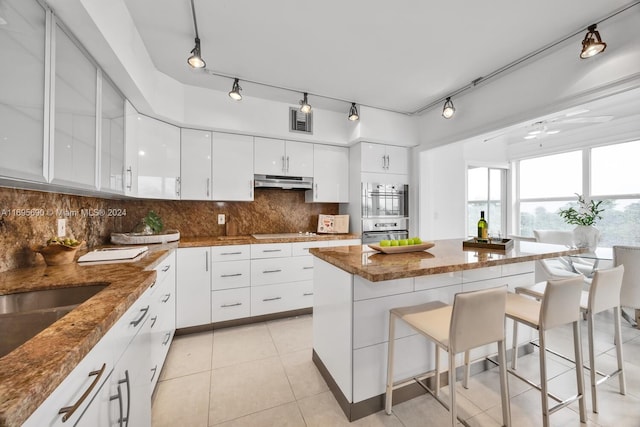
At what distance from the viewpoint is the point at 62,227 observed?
1.80 meters

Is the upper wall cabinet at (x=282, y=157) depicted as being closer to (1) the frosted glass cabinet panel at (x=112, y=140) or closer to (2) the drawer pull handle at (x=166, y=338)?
(1) the frosted glass cabinet panel at (x=112, y=140)

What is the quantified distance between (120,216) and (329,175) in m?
2.53

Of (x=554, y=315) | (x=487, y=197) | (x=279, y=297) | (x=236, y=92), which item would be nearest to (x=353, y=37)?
(x=236, y=92)

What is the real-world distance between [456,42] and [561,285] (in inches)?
77.6

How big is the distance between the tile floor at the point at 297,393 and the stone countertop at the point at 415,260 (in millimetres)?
964

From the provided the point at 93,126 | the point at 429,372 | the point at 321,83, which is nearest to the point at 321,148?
the point at 321,83

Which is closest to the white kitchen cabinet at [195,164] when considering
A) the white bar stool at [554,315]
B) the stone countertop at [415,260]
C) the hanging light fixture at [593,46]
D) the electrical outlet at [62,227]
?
the electrical outlet at [62,227]

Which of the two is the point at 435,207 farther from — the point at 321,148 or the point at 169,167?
the point at 169,167

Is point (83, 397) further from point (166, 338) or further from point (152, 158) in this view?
point (152, 158)

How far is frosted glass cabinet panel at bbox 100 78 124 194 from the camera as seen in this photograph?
177cm

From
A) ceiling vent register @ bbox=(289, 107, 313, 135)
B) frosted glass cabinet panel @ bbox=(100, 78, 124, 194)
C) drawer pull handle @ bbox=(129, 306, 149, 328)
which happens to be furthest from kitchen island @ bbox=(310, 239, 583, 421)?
ceiling vent register @ bbox=(289, 107, 313, 135)

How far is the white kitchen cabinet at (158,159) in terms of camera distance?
2.48 metres

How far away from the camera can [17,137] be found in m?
1.01

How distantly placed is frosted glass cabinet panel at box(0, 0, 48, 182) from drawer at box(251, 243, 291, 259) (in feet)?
6.18
